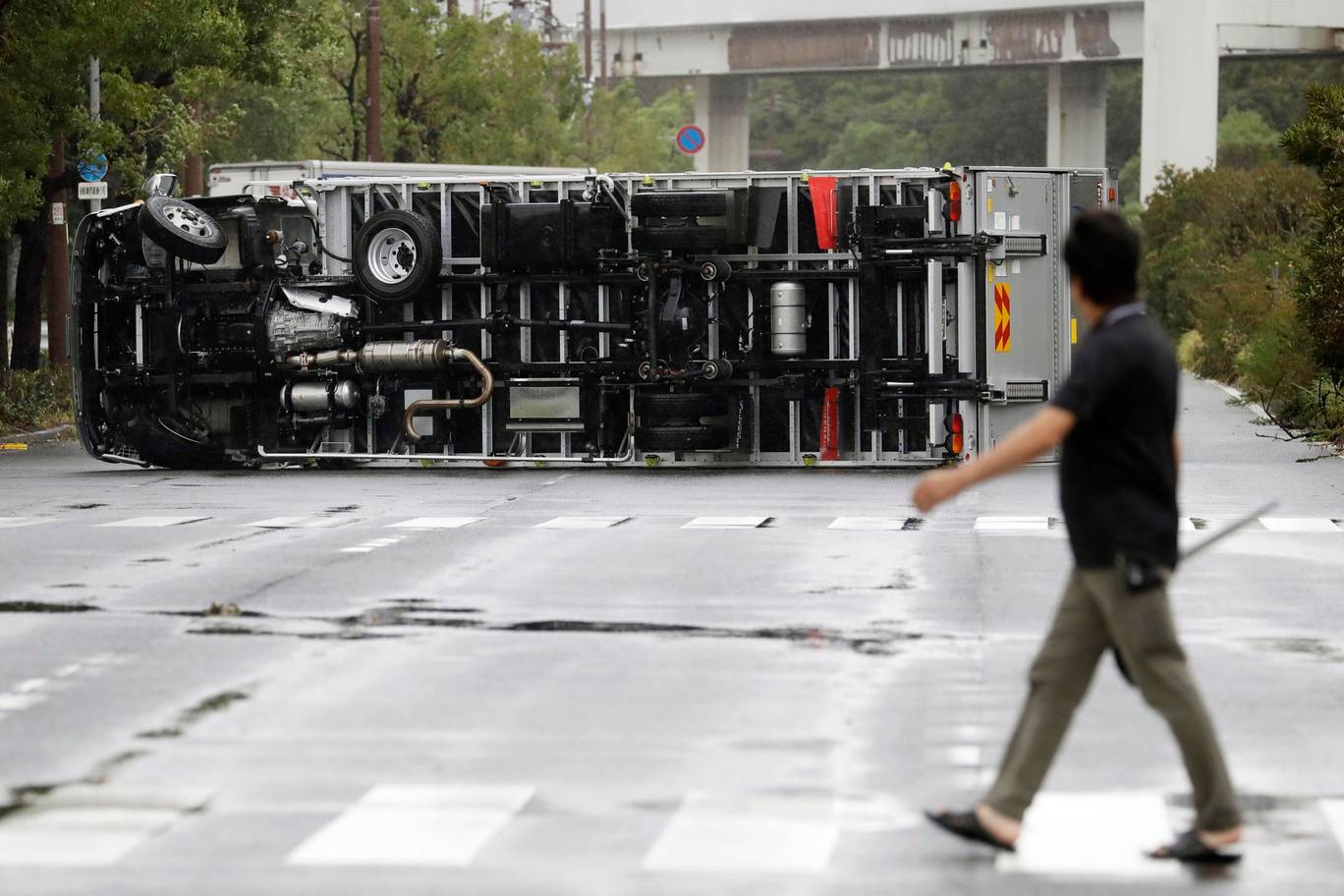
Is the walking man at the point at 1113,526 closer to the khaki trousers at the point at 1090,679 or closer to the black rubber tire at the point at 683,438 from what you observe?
the khaki trousers at the point at 1090,679

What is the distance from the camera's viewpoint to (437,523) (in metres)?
18.1

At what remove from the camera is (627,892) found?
22.4ft

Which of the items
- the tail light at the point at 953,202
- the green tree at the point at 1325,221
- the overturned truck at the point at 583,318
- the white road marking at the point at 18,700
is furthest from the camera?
the green tree at the point at 1325,221

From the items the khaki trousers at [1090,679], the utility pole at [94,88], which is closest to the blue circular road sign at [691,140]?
the utility pole at [94,88]

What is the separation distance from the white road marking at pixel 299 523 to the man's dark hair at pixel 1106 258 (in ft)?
36.7

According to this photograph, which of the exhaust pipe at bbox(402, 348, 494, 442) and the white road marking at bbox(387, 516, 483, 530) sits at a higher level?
the exhaust pipe at bbox(402, 348, 494, 442)

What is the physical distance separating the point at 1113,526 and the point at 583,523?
11129 mm

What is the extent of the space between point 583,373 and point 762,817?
1600 cm

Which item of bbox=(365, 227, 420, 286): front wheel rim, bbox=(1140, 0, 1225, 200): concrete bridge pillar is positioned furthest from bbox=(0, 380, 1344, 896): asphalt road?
bbox=(1140, 0, 1225, 200): concrete bridge pillar

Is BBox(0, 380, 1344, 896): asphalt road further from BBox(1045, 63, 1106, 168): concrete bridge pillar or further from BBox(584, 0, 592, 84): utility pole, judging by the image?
BBox(1045, 63, 1106, 168): concrete bridge pillar

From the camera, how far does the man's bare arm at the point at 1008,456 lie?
689cm

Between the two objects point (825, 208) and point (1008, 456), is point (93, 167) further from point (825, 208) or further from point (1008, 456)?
point (1008, 456)

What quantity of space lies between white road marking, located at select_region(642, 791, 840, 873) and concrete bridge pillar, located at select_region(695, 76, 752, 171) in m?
89.8

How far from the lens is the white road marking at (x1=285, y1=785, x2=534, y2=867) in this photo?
23.8 ft
